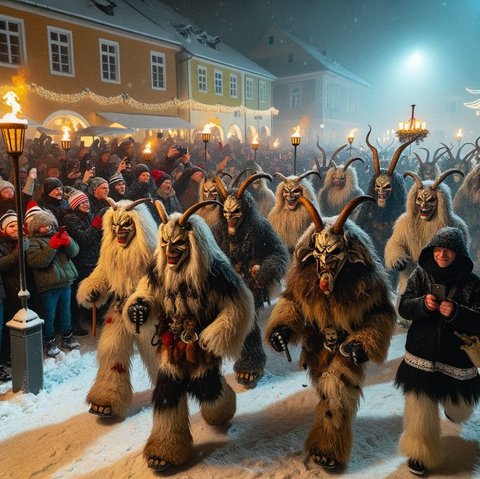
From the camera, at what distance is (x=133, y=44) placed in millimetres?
18250

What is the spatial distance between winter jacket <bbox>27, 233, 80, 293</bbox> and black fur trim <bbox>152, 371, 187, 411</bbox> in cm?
223

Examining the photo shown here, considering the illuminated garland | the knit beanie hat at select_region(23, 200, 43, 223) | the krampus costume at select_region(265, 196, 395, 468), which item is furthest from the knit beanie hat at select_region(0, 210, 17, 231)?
the illuminated garland

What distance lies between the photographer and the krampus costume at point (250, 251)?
476 cm

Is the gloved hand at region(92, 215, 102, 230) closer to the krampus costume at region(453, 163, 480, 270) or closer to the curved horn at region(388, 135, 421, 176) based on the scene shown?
the curved horn at region(388, 135, 421, 176)

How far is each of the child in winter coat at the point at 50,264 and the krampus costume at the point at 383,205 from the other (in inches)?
163

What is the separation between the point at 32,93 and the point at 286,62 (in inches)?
891

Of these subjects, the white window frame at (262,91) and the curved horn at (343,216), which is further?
the white window frame at (262,91)

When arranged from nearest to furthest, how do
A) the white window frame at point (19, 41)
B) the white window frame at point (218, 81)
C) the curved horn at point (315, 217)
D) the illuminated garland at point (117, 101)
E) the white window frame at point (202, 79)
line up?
the curved horn at point (315, 217) → the white window frame at point (19, 41) → the illuminated garland at point (117, 101) → the white window frame at point (202, 79) → the white window frame at point (218, 81)

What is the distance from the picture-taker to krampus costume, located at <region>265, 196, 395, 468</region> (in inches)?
127

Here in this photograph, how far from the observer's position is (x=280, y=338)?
336cm

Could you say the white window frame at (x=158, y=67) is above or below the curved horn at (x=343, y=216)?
above

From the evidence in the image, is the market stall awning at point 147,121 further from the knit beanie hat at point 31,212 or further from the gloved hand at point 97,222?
the knit beanie hat at point 31,212

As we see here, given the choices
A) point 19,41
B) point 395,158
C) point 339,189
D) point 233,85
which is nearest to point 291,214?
point 395,158

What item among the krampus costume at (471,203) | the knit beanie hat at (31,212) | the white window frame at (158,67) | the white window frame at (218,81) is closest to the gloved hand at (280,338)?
the knit beanie hat at (31,212)
